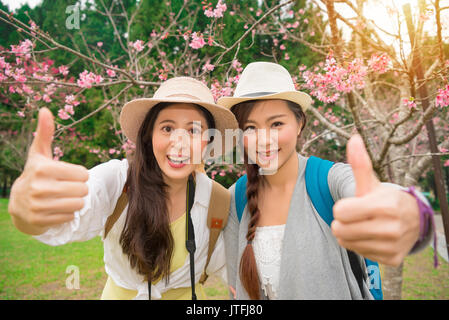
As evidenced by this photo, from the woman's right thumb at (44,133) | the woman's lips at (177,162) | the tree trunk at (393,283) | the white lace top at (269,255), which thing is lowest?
the tree trunk at (393,283)

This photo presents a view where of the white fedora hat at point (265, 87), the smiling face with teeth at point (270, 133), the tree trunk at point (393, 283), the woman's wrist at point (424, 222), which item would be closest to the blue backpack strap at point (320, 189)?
the smiling face with teeth at point (270, 133)

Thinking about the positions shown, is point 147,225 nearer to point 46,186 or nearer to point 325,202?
point 46,186

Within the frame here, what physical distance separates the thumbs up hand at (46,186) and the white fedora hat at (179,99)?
737mm

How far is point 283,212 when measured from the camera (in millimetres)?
1675

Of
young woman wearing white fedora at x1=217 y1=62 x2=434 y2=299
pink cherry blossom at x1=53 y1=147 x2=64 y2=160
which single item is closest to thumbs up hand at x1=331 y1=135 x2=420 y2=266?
young woman wearing white fedora at x1=217 y1=62 x2=434 y2=299

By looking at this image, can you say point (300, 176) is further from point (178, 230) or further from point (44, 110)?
point (44, 110)

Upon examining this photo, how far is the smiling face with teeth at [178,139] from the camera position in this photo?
163 centimetres

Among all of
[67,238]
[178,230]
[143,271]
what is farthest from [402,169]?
[67,238]

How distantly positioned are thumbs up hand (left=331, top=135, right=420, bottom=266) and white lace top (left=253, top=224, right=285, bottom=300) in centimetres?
73

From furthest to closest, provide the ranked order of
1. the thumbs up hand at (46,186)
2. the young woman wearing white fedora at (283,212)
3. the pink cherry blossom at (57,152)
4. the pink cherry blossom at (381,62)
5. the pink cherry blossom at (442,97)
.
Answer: the pink cherry blossom at (57,152) → the pink cherry blossom at (381,62) → the pink cherry blossom at (442,97) → the young woman wearing white fedora at (283,212) → the thumbs up hand at (46,186)

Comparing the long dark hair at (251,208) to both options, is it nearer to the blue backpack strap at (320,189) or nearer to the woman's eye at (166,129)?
the blue backpack strap at (320,189)

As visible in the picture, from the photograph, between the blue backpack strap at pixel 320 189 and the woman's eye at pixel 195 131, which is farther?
the woman's eye at pixel 195 131

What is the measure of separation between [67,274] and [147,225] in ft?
19.5

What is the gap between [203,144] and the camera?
67.7 inches
